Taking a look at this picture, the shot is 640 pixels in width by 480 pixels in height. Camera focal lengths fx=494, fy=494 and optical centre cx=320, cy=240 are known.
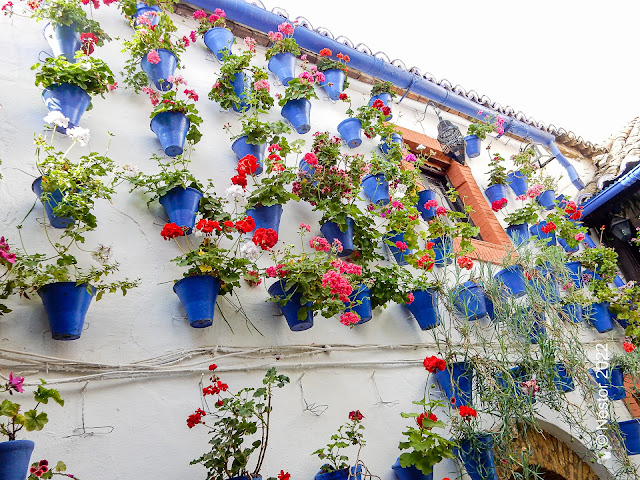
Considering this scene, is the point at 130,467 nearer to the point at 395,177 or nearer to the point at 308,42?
the point at 395,177

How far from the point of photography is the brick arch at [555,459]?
4.01m

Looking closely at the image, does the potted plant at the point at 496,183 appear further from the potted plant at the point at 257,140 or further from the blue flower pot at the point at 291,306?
the blue flower pot at the point at 291,306

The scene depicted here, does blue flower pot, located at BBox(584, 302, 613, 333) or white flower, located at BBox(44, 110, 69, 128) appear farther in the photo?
blue flower pot, located at BBox(584, 302, 613, 333)

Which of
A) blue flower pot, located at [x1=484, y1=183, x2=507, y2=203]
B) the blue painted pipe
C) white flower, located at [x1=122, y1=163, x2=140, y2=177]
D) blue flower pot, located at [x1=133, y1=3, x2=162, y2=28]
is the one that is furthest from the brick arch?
blue flower pot, located at [x1=133, y1=3, x2=162, y2=28]

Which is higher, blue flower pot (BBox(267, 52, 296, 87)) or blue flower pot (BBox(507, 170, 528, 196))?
blue flower pot (BBox(267, 52, 296, 87))

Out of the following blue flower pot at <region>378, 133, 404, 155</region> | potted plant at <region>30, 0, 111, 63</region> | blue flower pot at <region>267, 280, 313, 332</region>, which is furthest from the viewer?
blue flower pot at <region>378, 133, 404, 155</region>

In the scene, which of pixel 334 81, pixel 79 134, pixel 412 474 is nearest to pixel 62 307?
pixel 79 134

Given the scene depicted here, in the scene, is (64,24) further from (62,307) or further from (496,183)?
(496,183)

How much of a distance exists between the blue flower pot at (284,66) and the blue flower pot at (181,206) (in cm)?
184

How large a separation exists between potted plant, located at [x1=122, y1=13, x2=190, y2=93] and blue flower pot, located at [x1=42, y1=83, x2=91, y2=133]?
0.61 meters

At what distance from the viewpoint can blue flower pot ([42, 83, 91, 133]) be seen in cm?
281

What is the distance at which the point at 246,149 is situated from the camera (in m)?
3.58

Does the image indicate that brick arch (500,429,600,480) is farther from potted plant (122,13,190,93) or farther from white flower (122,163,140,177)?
potted plant (122,13,190,93)

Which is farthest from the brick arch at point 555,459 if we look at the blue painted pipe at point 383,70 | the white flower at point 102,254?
the blue painted pipe at point 383,70
